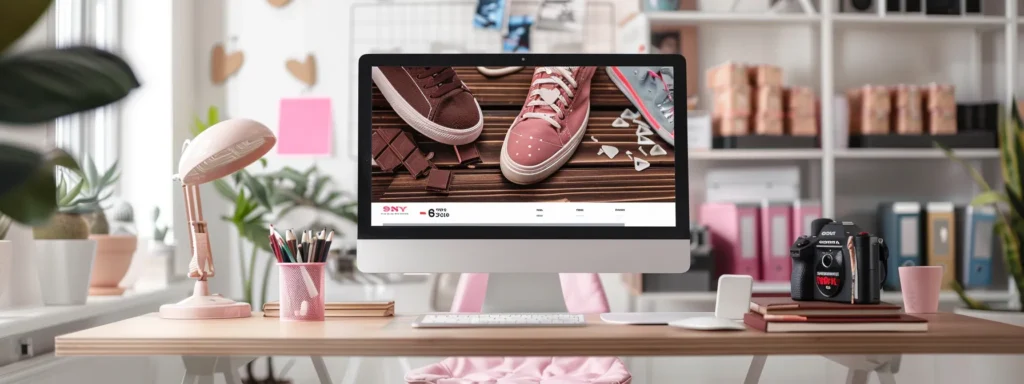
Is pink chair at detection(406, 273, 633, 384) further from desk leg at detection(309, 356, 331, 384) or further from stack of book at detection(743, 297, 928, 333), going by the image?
stack of book at detection(743, 297, 928, 333)

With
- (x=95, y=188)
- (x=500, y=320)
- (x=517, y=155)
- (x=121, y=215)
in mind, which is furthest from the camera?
(x=121, y=215)

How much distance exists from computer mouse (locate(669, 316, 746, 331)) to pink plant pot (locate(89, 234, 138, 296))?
160 cm

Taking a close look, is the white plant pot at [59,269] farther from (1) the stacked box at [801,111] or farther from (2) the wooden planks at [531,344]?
(1) the stacked box at [801,111]

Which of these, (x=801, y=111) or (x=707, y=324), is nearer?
(x=707, y=324)

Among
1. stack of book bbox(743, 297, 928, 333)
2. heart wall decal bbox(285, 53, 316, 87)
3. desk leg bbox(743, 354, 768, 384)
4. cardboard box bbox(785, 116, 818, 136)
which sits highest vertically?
heart wall decal bbox(285, 53, 316, 87)

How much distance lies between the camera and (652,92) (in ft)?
4.86

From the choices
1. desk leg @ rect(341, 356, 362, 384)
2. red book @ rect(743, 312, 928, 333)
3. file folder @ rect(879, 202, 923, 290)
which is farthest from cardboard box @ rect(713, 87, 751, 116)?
red book @ rect(743, 312, 928, 333)

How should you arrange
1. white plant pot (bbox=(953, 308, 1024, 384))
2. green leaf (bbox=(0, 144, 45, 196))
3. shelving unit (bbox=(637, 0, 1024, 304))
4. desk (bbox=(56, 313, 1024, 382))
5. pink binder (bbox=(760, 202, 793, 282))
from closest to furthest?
1. green leaf (bbox=(0, 144, 45, 196))
2. desk (bbox=(56, 313, 1024, 382))
3. white plant pot (bbox=(953, 308, 1024, 384))
4. pink binder (bbox=(760, 202, 793, 282))
5. shelving unit (bbox=(637, 0, 1024, 304))

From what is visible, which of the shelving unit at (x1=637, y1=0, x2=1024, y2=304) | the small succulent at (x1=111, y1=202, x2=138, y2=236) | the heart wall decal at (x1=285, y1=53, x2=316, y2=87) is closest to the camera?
the small succulent at (x1=111, y1=202, x2=138, y2=236)

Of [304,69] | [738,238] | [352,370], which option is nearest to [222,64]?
[304,69]

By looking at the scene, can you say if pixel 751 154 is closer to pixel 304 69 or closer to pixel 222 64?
pixel 304 69

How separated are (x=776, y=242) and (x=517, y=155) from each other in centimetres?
162

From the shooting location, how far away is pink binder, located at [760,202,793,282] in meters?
2.80

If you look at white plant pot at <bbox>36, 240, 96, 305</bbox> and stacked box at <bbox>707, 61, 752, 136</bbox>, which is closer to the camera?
white plant pot at <bbox>36, 240, 96, 305</bbox>
